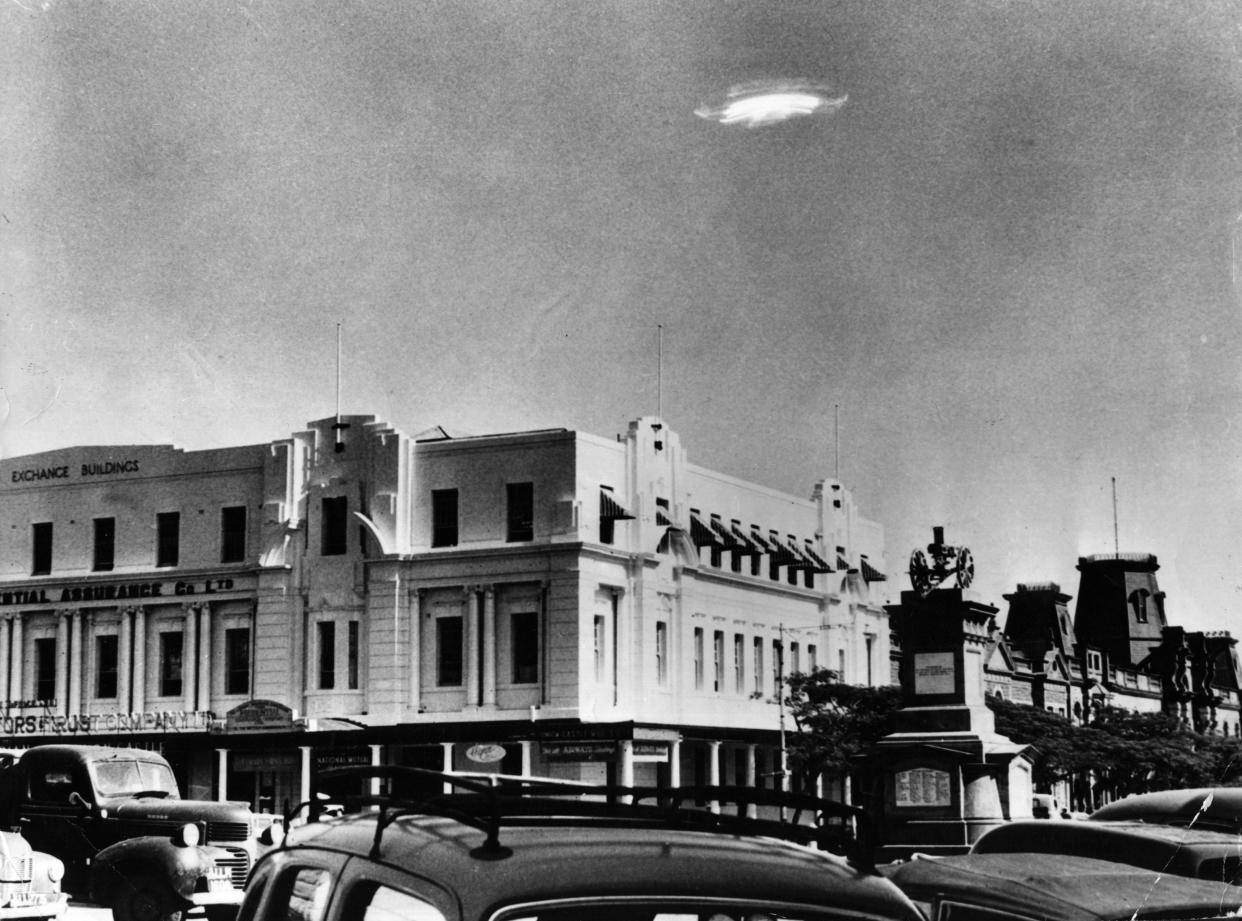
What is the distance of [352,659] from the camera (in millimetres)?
47219

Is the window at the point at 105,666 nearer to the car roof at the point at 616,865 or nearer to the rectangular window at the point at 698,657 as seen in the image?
the rectangular window at the point at 698,657

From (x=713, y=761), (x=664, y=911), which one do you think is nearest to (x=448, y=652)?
(x=713, y=761)

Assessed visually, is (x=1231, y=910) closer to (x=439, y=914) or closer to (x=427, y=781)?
(x=427, y=781)

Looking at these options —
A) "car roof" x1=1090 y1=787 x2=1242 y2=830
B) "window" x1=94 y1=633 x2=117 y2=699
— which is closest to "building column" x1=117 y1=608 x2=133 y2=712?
"window" x1=94 y1=633 x2=117 y2=699

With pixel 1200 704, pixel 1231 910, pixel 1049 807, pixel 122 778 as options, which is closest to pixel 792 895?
pixel 1231 910

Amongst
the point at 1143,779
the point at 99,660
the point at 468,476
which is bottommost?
the point at 1143,779

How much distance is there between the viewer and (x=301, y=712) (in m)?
47.2

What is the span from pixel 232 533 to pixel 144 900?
119 feet

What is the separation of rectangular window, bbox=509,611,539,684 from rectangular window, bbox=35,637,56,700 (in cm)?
1555

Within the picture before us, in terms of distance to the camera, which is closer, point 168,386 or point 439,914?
point 439,914

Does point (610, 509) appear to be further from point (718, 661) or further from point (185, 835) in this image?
point (185, 835)

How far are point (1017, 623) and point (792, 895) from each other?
78528mm

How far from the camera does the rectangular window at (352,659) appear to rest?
47.1m

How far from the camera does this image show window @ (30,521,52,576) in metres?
50.8
